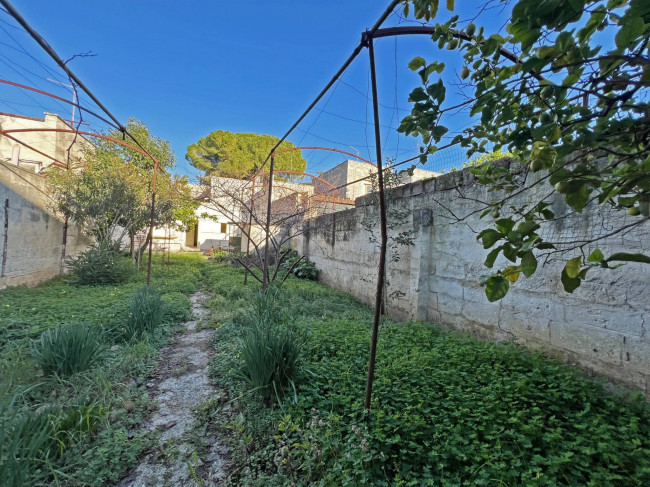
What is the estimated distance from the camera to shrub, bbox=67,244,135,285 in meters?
6.56

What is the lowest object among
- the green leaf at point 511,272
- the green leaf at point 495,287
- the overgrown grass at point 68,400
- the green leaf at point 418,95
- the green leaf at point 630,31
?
the overgrown grass at point 68,400

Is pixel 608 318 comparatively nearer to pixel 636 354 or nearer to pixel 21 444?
pixel 636 354

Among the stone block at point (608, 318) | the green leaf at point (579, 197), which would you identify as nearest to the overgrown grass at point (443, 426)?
the stone block at point (608, 318)

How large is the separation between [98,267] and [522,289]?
7979mm

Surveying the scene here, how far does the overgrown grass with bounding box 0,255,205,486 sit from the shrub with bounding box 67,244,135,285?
2635 mm

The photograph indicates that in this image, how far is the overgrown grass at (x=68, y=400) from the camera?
146cm

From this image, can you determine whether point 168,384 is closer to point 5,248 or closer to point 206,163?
point 5,248

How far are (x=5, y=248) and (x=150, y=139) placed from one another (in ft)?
29.8

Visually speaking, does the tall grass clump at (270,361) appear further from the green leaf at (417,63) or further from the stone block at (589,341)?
the stone block at (589,341)

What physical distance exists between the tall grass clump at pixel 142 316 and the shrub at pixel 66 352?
2.61 feet

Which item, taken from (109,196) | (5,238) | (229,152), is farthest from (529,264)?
(229,152)

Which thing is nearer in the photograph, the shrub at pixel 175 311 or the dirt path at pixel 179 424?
the dirt path at pixel 179 424

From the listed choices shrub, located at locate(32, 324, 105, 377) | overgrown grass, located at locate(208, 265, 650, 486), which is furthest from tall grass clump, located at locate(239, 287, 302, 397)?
shrub, located at locate(32, 324, 105, 377)

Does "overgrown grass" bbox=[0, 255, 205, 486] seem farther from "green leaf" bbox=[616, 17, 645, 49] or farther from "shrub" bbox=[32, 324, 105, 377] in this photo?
"green leaf" bbox=[616, 17, 645, 49]
